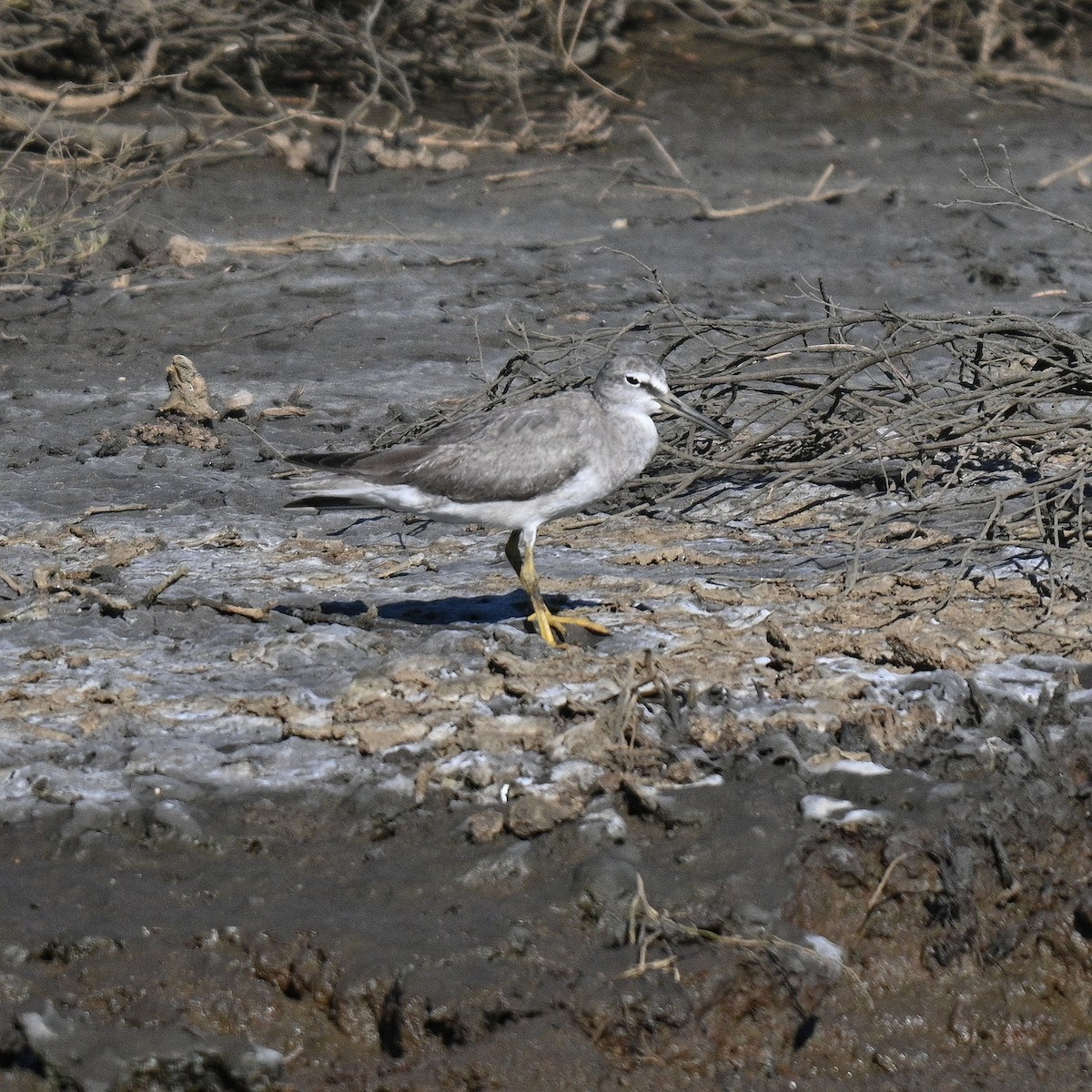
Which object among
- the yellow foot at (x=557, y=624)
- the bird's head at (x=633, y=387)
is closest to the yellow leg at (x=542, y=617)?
the yellow foot at (x=557, y=624)

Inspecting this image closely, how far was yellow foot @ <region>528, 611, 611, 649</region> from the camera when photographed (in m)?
5.50

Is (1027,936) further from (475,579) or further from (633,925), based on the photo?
(475,579)

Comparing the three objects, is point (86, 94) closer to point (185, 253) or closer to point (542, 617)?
point (185, 253)

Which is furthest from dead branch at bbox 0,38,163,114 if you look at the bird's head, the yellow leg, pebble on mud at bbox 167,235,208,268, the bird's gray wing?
the yellow leg

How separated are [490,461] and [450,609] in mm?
675

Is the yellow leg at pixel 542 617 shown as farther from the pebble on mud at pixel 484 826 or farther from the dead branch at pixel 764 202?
the dead branch at pixel 764 202

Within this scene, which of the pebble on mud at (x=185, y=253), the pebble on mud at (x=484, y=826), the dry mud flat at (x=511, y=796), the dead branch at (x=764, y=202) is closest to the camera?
the dry mud flat at (x=511, y=796)

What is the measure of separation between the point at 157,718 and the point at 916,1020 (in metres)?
2.55

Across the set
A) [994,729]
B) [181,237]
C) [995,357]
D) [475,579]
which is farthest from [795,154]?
[994,729]

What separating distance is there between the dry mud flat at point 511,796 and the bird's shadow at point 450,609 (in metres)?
0.03

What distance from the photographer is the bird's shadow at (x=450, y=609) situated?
583 cm

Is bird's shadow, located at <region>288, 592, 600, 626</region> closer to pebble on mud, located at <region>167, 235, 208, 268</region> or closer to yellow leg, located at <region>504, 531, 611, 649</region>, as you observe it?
yellow leg, located at <region>504, 531, 611, 649</region>

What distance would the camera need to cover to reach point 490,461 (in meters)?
5.63

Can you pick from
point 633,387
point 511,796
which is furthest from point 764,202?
point 511,796
